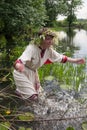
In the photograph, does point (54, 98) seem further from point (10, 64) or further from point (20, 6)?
point (20, 6)

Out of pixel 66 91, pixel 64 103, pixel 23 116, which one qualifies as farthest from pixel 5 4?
pixel 23 116

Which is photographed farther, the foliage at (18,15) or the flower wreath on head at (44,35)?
the foliage at (18,15)

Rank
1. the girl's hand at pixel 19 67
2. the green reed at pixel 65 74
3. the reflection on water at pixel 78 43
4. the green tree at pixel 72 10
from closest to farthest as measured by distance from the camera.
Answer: the girl's hand at pixel 19 67
the green reed at pixel 65 74
the reflection on water at pixel 78 43
the green tree at pixel 72 10

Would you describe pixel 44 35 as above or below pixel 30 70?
above

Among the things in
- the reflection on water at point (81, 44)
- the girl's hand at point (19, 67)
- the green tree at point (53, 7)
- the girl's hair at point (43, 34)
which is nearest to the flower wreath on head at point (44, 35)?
the girl's hair at point (43, 34)

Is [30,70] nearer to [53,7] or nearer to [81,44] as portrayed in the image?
[81,44]

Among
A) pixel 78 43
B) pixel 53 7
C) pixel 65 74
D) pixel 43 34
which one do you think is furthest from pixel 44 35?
pixel 53 7

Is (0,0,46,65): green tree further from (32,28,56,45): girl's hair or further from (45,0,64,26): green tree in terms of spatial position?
(45,0,64,26): green tree

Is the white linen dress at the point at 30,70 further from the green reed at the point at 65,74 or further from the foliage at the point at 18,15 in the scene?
the foliage at the point at 18,15

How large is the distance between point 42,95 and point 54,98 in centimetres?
20

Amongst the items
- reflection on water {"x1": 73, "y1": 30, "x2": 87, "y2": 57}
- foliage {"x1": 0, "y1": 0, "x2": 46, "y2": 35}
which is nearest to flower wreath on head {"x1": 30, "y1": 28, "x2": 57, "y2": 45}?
reflection on water {"x1": 73, "y1": 30, "x2": 87, "y2": 57}

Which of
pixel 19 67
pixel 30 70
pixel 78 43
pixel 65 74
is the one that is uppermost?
pixel 19 67

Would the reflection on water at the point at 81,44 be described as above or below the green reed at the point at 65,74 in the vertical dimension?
below

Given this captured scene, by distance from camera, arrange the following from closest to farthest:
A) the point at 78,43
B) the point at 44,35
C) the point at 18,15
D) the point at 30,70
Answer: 1. the point at 44,35
2. the point at 30,70
3. the point at 18,15
4. the point at 78,43
